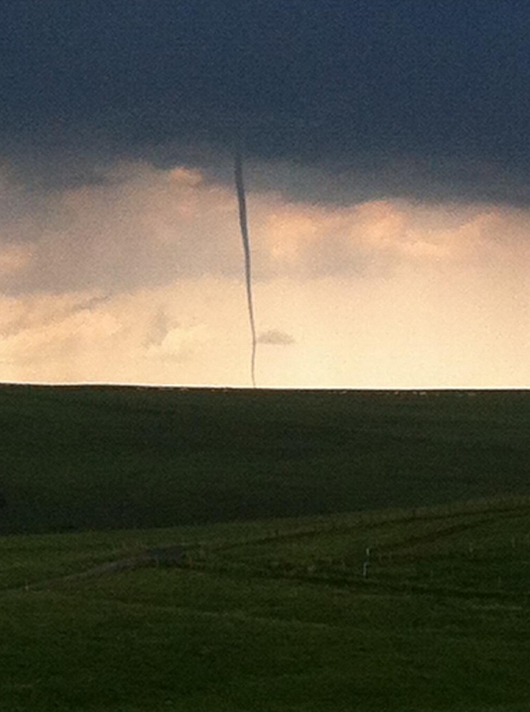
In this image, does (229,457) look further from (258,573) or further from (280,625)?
(280,625)

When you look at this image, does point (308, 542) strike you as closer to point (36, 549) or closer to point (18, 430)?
point (36, 549)

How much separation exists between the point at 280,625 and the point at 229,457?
215 ft

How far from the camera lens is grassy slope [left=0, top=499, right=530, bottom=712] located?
1384 inches

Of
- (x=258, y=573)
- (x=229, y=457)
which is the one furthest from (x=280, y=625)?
(x=229, y=457)

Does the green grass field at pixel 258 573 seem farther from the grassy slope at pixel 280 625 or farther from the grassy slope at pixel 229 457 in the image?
the grassy slope at pixel 229 457

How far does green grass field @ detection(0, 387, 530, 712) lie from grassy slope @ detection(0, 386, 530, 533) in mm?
314

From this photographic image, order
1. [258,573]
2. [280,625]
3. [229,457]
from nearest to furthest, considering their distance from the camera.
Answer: [280,625] → [258,573] → [229,457]

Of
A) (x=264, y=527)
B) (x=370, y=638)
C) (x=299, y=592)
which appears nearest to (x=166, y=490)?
(x=264, y=527)

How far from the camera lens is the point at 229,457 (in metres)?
108

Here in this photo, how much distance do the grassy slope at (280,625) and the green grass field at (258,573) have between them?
3.7 inches

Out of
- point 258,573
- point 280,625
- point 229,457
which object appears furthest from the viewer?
point 229,457

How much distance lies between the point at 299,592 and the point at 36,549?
15693mm

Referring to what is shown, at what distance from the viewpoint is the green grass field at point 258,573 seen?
36.1m

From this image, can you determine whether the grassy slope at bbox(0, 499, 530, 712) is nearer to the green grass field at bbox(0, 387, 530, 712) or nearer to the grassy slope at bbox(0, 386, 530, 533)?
the green grass field at bbox(0, 387, 530, 712)
